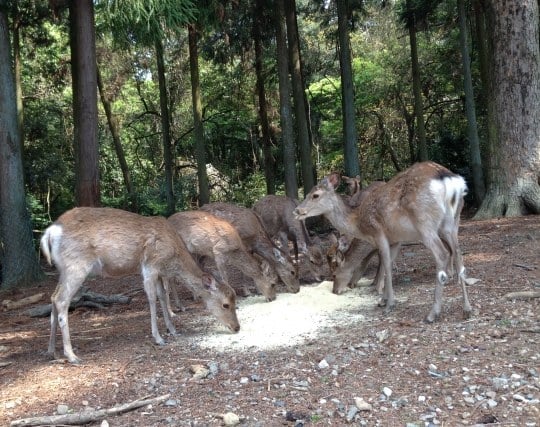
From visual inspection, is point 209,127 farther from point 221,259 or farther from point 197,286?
point 197,286

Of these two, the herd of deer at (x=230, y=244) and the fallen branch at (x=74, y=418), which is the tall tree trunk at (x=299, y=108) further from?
the fallen branch at (x=74, y=418)

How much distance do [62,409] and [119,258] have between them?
218 cm

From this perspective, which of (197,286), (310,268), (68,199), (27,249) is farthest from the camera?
(68,199)

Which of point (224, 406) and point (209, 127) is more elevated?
point (209, 127)

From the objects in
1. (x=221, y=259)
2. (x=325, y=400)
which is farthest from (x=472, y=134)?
(x=325, y=400)

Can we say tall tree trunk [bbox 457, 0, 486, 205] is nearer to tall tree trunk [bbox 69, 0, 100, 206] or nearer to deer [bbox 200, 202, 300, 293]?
deer [bbox 200, 202, 300, 293]

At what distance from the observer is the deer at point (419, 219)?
648 centimetres

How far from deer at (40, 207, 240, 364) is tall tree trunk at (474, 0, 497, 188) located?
7.92 meters

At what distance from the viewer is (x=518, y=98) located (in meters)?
11.7

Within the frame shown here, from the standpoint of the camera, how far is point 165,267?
6.93 meters

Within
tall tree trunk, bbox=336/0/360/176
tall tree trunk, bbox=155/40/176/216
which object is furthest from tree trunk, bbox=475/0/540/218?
tall tree trunk, bbox=155/40/176/216

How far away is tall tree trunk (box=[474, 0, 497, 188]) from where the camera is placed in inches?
483

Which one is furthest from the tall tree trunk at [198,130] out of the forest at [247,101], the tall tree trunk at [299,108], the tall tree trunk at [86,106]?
the tall tree trunk at [86,106]

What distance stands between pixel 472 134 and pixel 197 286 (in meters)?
12.7
